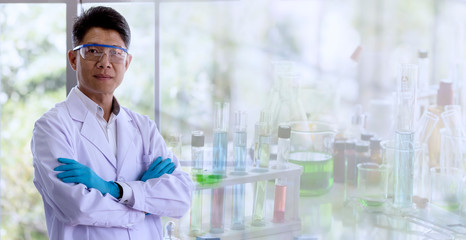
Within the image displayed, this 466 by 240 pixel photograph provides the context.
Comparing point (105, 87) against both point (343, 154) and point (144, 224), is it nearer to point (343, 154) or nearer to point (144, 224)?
point (144, 224)

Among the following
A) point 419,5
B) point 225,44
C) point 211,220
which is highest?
point 419,5

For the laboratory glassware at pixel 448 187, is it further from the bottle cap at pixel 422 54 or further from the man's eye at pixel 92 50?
the man's eye at pixel 92 50

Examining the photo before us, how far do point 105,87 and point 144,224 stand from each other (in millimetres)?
372

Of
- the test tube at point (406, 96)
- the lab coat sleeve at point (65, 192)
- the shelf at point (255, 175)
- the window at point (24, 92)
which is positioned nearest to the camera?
the lab coat sleeve at point (65, 192)

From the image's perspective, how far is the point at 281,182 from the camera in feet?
5.32

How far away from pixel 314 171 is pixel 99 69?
2.54 ft

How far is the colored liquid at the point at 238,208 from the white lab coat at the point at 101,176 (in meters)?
0.23

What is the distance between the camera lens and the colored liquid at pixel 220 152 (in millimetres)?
1582

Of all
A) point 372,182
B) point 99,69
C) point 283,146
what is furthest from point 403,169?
point 99,69

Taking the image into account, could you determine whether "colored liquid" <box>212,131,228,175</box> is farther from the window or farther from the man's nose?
the window

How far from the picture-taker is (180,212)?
55.2 inches

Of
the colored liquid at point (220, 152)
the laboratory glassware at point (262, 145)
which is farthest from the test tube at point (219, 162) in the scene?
the laboratory glassware at point (262, 145)

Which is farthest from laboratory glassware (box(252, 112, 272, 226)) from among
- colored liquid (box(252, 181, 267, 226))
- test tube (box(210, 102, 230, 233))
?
test tube (box(210, 102, 230, 233))

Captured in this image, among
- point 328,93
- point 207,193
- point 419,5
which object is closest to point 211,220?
point 207,193
